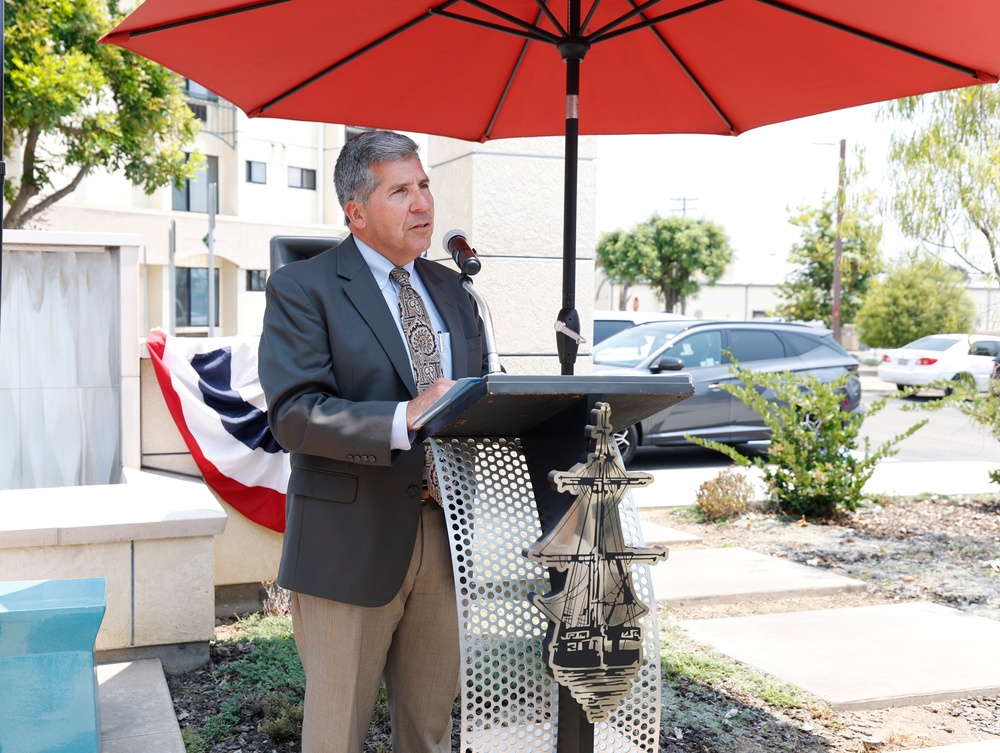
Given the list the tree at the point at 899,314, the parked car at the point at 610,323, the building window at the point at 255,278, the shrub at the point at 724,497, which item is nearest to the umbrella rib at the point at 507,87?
the shrub at the point at 724,497

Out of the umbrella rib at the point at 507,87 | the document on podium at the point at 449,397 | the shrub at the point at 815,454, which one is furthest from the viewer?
the shrub at the point at 815,454

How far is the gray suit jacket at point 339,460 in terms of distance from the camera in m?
2.43

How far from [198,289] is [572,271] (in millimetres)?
30701

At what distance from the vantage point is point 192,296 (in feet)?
106

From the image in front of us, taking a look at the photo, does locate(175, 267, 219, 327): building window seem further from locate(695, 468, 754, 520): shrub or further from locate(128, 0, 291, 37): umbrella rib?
locate(128, 0, 291, 37): umbrella rib

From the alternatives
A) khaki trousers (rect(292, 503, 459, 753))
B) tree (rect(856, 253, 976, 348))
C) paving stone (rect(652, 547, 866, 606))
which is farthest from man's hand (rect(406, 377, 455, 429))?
tree (rect(856, 253, 976, 348))

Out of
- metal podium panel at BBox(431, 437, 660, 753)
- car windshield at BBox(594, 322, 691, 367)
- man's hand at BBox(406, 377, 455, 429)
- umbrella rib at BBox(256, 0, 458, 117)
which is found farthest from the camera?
car windshield at BBox(594, 322, 691, 367)

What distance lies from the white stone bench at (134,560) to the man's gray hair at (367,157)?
2217mm

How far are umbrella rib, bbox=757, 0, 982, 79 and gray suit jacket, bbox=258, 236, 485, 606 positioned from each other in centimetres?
174

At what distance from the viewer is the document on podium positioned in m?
1.83

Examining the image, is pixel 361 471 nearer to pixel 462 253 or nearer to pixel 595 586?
pixel 462 253

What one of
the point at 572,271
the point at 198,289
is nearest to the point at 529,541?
the point at 572,271

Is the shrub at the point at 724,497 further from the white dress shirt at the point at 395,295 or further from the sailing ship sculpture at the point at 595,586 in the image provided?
the sailing ship sculpture at the point at 595,586

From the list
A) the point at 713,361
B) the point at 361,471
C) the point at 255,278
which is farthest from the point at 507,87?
the point at 255,278
